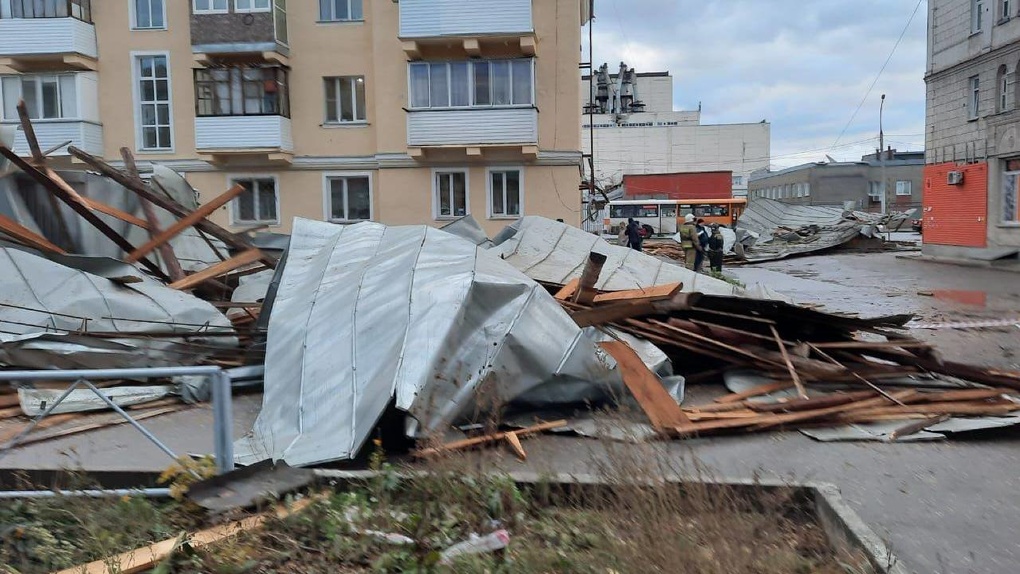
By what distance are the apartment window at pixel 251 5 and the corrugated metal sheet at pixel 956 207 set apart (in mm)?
21562

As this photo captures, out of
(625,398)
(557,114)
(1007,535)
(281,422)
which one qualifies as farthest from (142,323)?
(557,114)

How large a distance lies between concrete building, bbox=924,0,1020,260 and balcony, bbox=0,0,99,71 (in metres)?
26.2

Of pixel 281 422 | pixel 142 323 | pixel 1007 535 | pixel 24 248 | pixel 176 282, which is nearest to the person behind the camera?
pixel 1007 535

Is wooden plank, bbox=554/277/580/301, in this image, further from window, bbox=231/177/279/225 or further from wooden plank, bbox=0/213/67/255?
window, bbox=231/177/279/225

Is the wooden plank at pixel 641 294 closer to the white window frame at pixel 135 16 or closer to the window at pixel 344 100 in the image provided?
the window at pixel 344 100

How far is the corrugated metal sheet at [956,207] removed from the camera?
22.7m

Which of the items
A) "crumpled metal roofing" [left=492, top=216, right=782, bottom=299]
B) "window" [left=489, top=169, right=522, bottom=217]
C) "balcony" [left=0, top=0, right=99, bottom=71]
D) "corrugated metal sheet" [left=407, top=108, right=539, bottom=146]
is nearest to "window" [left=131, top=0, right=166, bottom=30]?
"balcony" [left=0, top=0, right=99, bottom=71]

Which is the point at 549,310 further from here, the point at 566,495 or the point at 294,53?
the point at 294,53

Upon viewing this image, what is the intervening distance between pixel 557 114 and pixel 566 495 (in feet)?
57.9

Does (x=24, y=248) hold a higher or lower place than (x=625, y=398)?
higher

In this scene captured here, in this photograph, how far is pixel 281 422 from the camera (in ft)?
17.9

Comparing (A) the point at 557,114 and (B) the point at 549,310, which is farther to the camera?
(A) the point at 557,114

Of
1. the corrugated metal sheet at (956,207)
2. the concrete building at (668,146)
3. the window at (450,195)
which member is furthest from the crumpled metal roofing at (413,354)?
the concrete building at (668,146)

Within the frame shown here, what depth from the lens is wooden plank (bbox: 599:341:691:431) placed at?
217 inches
